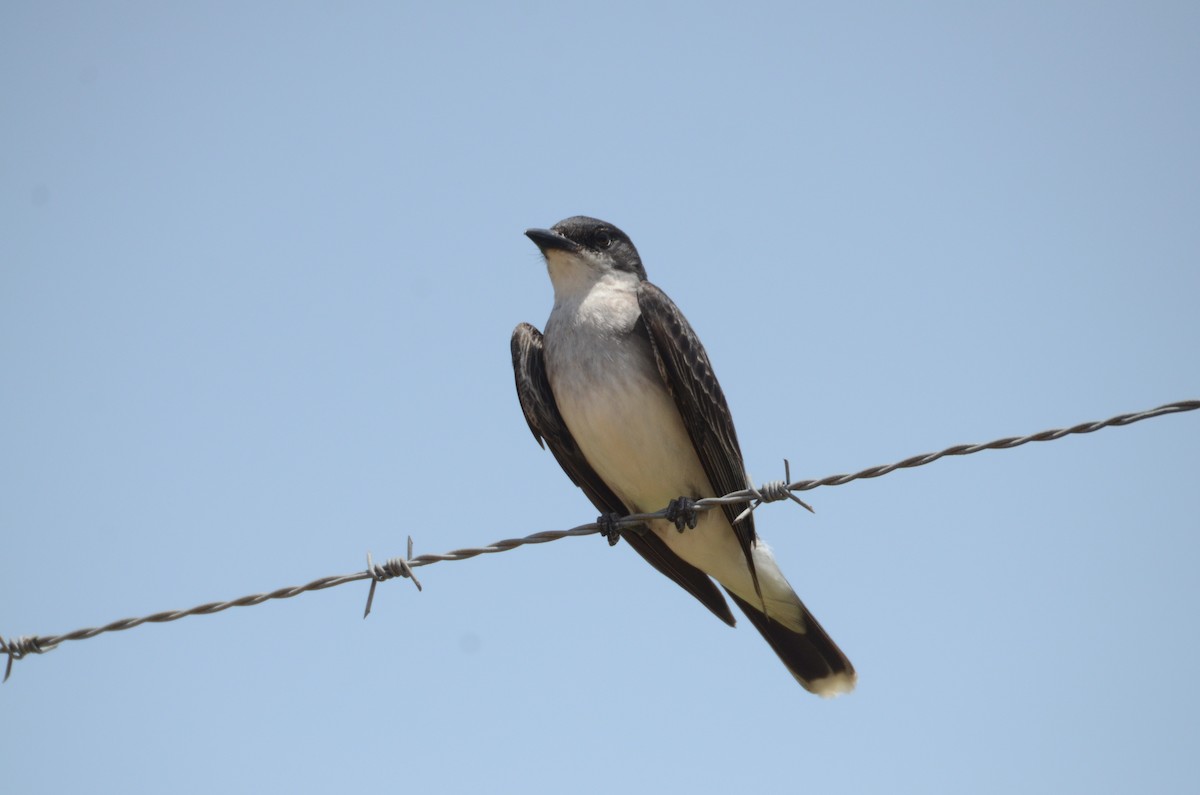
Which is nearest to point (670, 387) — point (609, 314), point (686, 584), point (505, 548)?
point (609, 314)

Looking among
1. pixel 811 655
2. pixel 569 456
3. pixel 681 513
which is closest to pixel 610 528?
pixel 681 513

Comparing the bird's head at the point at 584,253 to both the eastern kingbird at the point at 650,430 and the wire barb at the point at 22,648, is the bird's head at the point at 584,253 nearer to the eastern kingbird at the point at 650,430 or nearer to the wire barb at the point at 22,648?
the eastern kingbird at the point at 650,430

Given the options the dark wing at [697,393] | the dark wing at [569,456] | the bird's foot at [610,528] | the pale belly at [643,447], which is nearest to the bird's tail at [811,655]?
the dark wing at [569,456]

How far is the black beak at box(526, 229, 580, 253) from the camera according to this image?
7094 millimetres

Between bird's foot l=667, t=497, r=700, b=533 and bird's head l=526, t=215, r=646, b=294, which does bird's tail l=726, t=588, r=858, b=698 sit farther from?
bird's head l=526, t=215, r=646, b=294

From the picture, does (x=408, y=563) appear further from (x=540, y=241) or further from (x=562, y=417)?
(x=540, y=241)

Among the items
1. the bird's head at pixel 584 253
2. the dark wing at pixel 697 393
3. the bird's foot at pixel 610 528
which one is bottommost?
the bird's foot at pixel 610 528

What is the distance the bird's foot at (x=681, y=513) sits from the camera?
5.96 meters

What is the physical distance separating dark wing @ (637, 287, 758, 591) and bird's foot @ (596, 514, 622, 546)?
0.57 m

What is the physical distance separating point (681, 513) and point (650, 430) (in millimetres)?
523

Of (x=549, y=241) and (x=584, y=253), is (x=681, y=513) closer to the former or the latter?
(x=584, y=253)

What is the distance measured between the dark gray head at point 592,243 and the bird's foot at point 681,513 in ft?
5.48

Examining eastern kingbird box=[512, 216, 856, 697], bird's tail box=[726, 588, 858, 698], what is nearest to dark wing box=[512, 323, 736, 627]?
eastern kingbird box=[512, 216, 856, 697]

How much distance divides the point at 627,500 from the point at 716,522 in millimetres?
498
